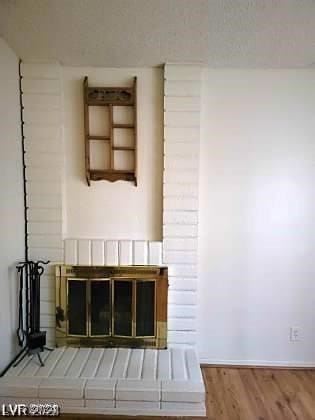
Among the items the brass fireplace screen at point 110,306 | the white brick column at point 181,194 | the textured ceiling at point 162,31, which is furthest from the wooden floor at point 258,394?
the textured ceiling at point 162,31

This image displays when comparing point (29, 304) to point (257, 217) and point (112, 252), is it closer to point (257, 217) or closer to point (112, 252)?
point (112, 252)

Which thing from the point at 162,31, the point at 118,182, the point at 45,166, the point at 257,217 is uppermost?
the point at 162,31

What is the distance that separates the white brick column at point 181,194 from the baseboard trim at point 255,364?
0.26m

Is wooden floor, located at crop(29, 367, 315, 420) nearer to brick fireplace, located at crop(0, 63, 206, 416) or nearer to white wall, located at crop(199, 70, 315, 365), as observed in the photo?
white wall, located at crop(199, 70, 315, 365)

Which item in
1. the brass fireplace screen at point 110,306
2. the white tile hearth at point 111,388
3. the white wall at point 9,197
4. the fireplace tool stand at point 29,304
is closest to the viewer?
the white tile hearth at point 111,388

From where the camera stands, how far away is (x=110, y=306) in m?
2.98

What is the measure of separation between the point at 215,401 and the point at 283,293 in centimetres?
101

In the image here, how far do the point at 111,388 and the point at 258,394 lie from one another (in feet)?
3.46

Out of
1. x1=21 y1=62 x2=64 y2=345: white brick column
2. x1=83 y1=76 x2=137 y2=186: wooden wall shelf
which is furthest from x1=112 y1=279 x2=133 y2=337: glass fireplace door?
x1=83 y1=76 x2=137 y2=186: wooden wall shelf

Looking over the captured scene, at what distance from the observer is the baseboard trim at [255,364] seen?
3018mm

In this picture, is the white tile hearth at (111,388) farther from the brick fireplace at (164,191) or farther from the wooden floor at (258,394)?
the brick fireplace at (164,191)

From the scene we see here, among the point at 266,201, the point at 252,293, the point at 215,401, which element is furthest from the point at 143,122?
the point at 215,401

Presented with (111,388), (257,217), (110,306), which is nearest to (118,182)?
(110,306)

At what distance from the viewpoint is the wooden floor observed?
2.41 meters
